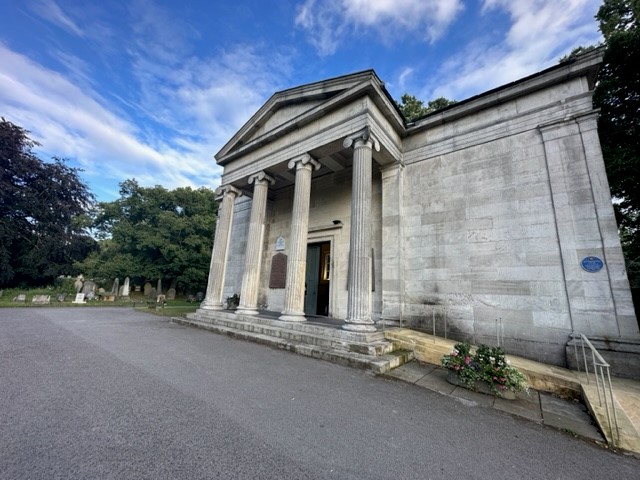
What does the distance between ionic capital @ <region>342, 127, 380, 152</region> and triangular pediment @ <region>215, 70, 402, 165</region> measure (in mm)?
1171

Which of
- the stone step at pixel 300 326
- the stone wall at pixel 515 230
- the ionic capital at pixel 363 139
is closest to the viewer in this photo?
the stone wall at pixel 515 230

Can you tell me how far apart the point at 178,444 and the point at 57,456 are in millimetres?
942

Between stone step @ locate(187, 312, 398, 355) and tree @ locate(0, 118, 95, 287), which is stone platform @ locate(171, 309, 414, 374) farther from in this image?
tree @ locate(0, 118, 95, 287)

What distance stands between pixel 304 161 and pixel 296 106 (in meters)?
2.56

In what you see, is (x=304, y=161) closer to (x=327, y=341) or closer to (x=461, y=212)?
(x=461, y=212)

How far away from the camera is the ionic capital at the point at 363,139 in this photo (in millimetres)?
7008

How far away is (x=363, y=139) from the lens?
7035mm

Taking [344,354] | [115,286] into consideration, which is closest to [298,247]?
[344,354]

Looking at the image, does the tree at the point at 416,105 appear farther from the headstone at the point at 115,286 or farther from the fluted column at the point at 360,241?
the headstone at the point at 115,286

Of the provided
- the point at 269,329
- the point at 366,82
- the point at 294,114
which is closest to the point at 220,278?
the point at 269,329

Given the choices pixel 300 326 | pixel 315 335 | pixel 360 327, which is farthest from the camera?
pixel 300 326

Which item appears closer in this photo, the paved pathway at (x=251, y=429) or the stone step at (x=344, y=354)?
the paved pathway at (x=251, y=429)

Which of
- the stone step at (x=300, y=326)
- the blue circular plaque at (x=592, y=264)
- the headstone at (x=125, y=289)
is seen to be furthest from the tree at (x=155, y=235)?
the blue circular plaque at (x=592, y=264)

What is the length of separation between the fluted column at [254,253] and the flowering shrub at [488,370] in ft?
20.1
